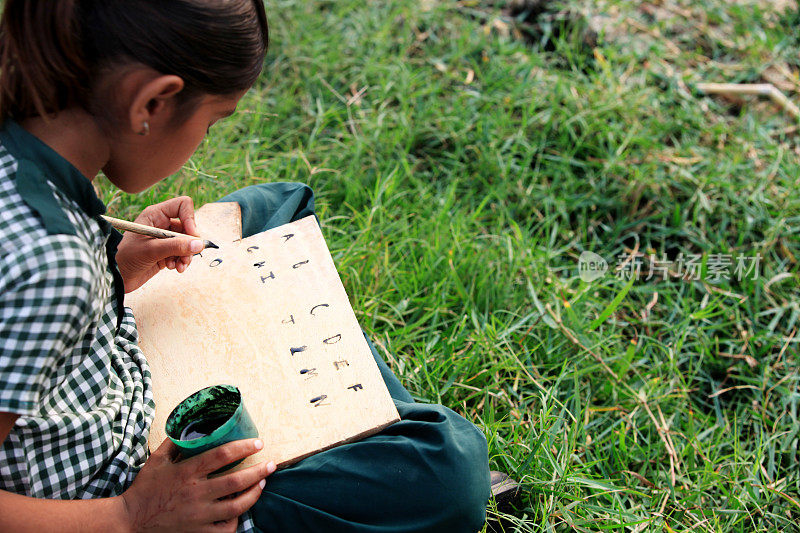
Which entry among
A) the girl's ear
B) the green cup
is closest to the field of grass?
the green cup

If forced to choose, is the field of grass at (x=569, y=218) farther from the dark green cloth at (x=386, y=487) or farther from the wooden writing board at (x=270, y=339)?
the wooden writing board at (x=270, y=339)

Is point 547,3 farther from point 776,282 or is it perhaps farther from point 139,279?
point 139,279

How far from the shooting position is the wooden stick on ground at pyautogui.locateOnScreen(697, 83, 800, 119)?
2.81m

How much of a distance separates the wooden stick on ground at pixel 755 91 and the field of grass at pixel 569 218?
35 millimetres

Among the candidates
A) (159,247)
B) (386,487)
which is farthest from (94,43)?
(386,487)

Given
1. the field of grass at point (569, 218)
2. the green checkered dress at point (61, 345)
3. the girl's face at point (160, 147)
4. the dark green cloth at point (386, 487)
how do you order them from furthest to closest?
the field of grass at point (569, 218)
the dark green cloth at point (386, 487)
the girl's face at point (160, 147)
the green checkered dress at point (61, 345)

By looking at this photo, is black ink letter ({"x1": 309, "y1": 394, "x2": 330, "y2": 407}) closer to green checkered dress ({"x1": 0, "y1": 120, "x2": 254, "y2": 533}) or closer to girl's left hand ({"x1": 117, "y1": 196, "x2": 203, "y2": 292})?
green checkered dress ({"x1": 0, "y1": 120, "x2": 254, "y2": 533})

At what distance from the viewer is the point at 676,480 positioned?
1.77 m

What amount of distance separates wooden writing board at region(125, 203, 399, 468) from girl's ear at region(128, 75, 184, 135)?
480mm

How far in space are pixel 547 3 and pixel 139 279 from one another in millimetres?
2426

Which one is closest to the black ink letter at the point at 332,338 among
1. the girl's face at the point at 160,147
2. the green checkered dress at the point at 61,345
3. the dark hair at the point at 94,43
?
the green checkered dress at the point at 61,345

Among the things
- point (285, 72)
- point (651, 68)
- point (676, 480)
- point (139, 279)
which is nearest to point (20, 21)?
point (139, 279)

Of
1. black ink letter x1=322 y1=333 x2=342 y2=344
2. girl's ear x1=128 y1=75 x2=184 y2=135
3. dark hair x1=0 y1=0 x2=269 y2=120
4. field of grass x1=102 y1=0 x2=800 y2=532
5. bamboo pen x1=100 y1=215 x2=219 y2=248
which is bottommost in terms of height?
field of grass x1=102 y1=0 x2=800 y2=532

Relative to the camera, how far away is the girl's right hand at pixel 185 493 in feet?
3.76
